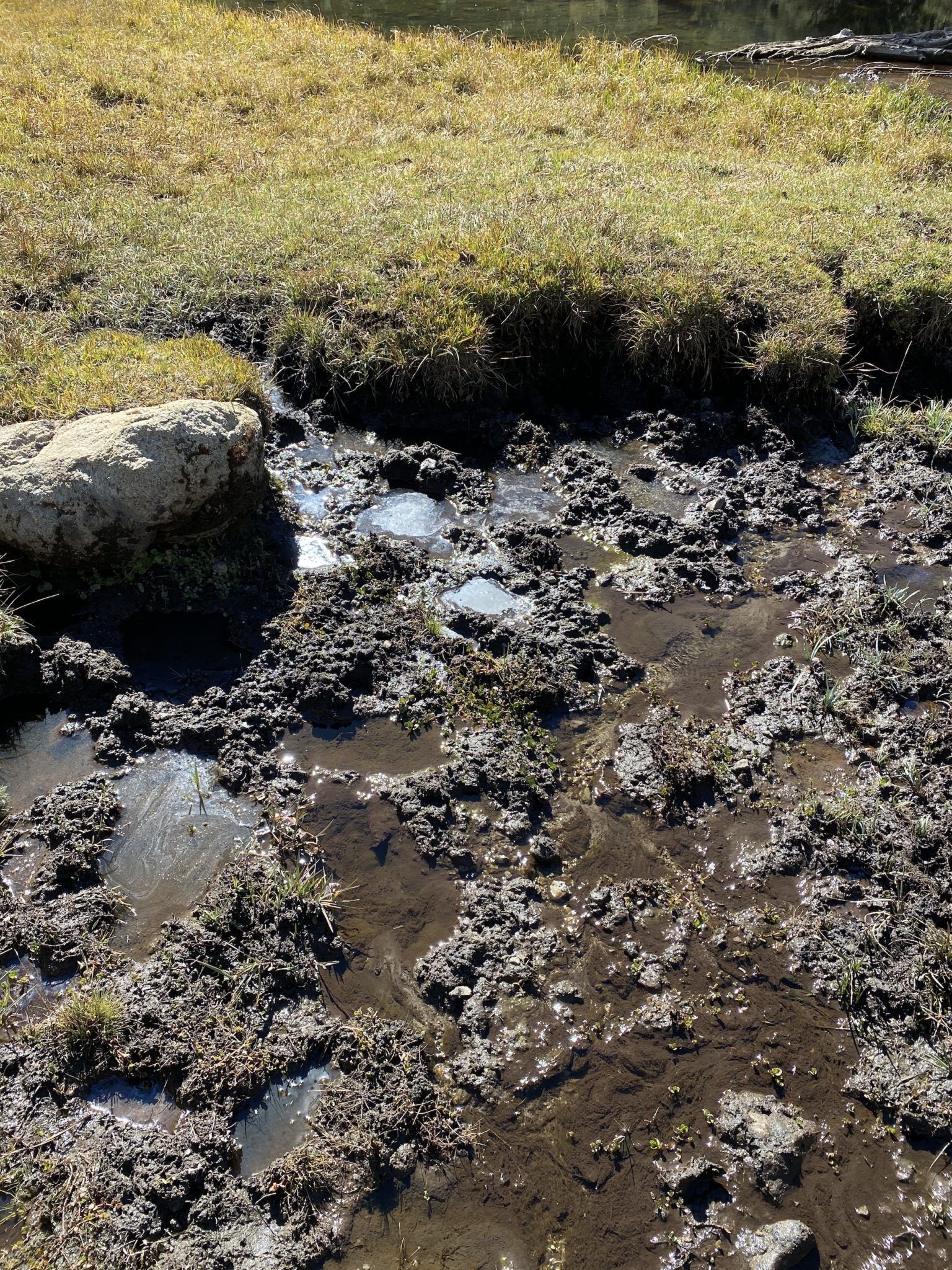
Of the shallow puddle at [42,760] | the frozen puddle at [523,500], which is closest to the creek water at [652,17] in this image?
the frozen puddle at [523,500]

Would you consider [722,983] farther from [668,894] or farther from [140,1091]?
[140,1091]

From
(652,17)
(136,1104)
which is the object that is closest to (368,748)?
(136,1104)

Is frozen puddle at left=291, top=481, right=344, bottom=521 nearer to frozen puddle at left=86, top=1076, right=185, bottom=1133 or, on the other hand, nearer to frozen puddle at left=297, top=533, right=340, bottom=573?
frozen puddle at left=297, top=533, right=340, bottom=573

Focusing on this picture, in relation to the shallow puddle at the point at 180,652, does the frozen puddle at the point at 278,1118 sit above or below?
below

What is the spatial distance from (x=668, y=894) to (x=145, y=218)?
10.1m

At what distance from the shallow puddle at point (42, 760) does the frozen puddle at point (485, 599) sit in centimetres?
278

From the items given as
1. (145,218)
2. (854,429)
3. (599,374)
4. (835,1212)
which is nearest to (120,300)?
(145,218)

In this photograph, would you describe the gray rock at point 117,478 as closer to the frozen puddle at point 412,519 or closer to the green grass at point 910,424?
the frozen puddle at point 412,519

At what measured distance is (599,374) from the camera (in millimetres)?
9258

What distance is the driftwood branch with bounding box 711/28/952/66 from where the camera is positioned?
19422mm

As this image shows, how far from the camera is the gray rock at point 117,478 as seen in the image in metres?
6.40

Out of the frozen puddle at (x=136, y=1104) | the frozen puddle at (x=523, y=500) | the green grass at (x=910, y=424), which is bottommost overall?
the frozen puddle at (x=136, y=1104)

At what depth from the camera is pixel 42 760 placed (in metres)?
5.78

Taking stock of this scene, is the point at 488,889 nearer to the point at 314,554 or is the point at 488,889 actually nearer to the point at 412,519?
the point at 314,554
